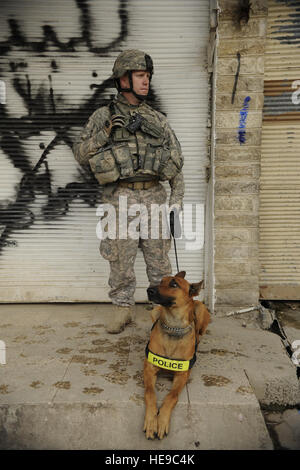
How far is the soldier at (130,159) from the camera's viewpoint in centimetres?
303

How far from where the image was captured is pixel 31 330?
3.49m


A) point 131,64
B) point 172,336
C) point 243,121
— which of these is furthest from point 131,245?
point 243,121

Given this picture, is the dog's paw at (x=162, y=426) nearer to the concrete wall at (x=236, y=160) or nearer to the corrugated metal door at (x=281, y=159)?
the concrete wall at (x=236, y=160)

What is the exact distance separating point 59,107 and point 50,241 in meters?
1.50

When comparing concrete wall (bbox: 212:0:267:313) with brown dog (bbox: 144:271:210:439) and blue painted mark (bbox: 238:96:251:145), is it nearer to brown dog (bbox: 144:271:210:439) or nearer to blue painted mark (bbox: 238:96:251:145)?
blue painted mark (bbox: 238:96:251:145)

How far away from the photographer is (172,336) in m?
2.45

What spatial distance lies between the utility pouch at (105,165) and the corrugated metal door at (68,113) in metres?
1.02

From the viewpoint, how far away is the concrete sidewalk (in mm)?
2256

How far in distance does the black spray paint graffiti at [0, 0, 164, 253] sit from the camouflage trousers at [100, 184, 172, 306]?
2.97ft

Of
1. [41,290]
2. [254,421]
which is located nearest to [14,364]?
[41,290]

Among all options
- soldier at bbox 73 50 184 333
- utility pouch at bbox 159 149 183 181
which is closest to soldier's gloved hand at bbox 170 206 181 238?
soldier at bbox 73 50 184 333

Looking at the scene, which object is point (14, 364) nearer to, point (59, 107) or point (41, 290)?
point (41, 290)

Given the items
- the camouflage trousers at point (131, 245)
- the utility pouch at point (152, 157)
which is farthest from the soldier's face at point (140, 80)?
the camouflage trousers at point (131, 245)

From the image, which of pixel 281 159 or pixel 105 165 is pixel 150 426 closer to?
pixel 105 165
